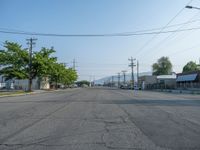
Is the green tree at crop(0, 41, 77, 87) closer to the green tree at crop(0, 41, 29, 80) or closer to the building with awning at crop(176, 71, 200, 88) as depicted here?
the green tree at crop(0, 41, 29, 80)

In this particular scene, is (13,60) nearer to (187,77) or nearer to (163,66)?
(187,77)

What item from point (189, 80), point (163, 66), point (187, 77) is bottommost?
point (189, 80)

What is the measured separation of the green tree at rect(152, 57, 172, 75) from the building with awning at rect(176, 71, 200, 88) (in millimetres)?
75266

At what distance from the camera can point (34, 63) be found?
209 ft

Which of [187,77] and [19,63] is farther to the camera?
[187,77]

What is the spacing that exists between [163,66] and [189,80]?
88.8 m

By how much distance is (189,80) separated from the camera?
82062mm

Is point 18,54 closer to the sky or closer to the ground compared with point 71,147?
closer to the sky

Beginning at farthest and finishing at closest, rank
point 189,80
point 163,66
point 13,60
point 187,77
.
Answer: point 163,66 → point 187,77 → point 189,80 → point 13,60

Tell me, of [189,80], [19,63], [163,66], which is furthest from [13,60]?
[163,66]

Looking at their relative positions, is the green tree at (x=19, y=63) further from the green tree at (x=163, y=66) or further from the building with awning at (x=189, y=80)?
the green tree at (x=163, y=66)

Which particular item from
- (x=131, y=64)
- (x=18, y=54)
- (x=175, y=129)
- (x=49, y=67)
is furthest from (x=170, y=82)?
(x=175, y=129)

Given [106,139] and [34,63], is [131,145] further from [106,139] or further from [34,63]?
[34,63]

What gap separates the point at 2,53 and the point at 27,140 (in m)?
56.5
